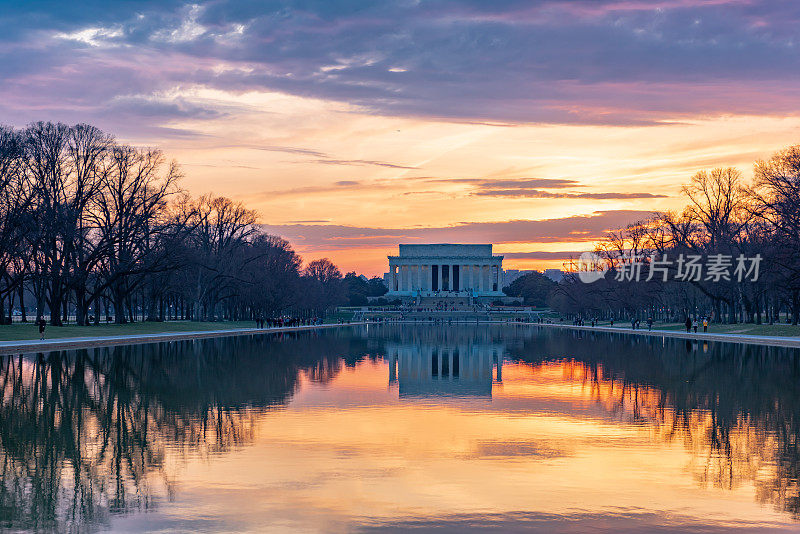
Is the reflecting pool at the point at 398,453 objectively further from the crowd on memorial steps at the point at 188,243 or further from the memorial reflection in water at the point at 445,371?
the crowd on memorial steps at the point at 188,243

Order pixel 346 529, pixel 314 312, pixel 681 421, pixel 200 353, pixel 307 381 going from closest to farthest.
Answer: pixel 346 529 → pixel 681 421 → pixel 307 381 → pixel 200 353 → pixel 314 312

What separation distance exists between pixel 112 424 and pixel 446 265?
7135 inches

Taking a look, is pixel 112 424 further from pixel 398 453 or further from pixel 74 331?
pixel 74 331

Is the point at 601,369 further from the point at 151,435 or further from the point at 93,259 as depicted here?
the point at 93,259

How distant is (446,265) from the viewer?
198m

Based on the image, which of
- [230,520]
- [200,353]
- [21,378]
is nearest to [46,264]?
[200,353]

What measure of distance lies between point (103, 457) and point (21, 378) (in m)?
16.4

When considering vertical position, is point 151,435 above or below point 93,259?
below

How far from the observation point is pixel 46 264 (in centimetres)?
6016

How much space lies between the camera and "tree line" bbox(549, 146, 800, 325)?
56.7 meters

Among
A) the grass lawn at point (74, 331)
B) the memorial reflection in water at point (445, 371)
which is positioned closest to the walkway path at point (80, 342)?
the grass lawn at point (74, 331)

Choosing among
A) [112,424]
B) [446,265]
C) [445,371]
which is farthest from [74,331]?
[446,265]

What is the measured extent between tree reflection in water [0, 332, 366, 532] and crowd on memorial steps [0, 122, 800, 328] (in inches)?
895


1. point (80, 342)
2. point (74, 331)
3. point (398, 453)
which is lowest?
point (398, 453)
